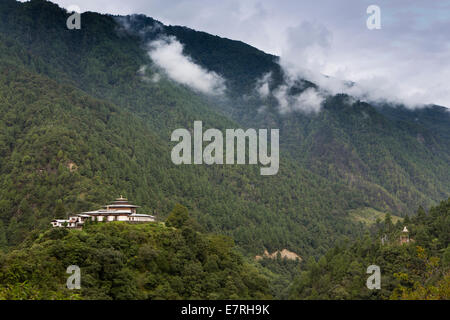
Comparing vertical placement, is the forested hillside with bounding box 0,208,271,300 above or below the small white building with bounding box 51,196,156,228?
below

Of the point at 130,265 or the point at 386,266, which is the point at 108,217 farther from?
Answer: the point at 386,266

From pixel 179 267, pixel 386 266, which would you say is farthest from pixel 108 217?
pixel 386 266

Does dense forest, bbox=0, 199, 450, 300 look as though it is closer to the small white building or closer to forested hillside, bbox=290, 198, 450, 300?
forested hillside, bbox=290, 198, 450, 300

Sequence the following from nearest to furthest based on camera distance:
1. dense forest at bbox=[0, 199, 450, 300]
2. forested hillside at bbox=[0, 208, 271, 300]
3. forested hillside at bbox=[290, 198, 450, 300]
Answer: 1. forested hillside at bbox=[0, 208, 271, 300]
2. dense forest at bbox=[0, 199, 450, 300]
3. forested hillside at bbox=[290, 198, 450, 300]

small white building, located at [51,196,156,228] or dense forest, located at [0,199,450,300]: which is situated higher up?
small white building, located at [51,196,156,228]

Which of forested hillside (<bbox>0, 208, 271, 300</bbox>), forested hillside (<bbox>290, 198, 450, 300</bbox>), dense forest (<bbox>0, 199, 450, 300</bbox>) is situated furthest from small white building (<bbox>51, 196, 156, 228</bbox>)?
forested hillside (<bbox>290, 198, 450, 300</bbox>)

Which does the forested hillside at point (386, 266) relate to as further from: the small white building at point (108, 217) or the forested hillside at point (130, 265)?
the small white building at point (108, 217)

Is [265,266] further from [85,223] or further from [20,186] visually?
[85,223]

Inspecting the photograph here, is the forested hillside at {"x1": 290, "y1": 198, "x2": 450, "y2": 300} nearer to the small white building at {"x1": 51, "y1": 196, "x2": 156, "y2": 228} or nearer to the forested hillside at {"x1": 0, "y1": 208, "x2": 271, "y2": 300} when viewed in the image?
the forested hillside at {"x1": 0, "y1": 208, "x2": 271, "y2": 300}

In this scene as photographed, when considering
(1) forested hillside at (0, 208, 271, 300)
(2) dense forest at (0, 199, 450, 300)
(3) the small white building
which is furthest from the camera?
(3) the small white building

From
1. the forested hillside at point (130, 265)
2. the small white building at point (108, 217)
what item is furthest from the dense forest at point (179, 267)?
the small white building at point (108, 217)

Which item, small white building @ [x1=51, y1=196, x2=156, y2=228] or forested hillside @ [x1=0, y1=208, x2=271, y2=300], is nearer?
forested hillside @ [x1=0, y1=208, x2=271, y2=300]

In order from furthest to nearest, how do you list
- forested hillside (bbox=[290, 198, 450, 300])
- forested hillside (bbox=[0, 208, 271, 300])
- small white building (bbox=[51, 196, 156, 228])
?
small white building (bbox=[51, 196, 156, 228]), forested hillside (bbox=[290, 198, 450, 300]), forested hillside (bbox=[0, 208, 271, 300])
